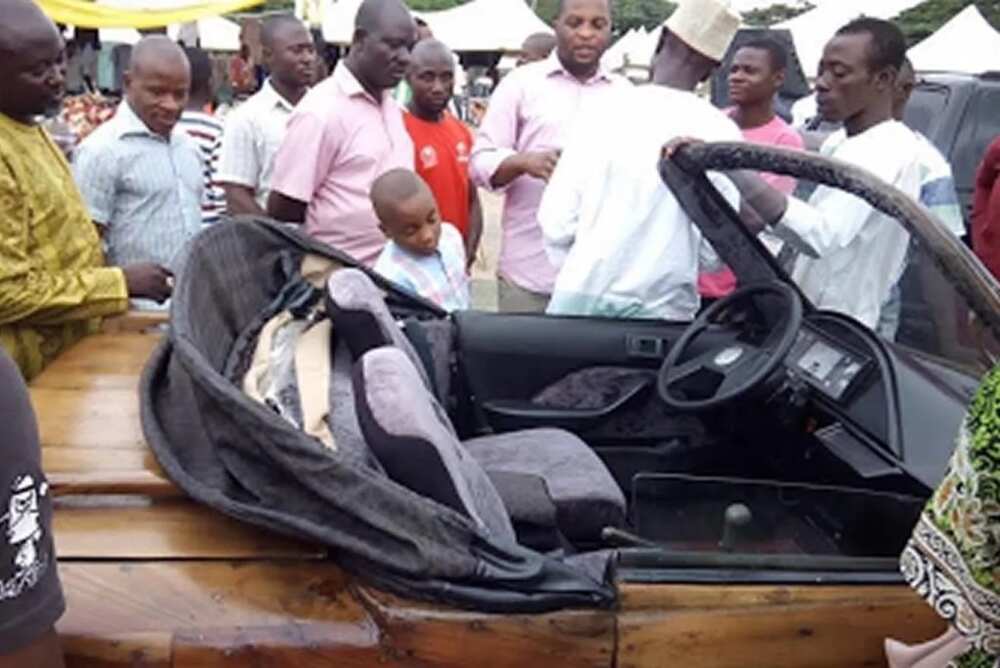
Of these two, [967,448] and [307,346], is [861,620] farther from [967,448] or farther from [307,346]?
[307,346]

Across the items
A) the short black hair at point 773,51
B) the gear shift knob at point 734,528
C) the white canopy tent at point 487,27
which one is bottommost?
the white canopy tent at point 487,27

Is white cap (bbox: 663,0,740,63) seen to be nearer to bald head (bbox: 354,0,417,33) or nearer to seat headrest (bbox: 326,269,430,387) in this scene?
bald head (bbox: 354,0,417,33)

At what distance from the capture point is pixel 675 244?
136 inches

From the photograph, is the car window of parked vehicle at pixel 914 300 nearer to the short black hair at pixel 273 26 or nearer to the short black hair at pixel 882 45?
the short black hair at pixel 882 45

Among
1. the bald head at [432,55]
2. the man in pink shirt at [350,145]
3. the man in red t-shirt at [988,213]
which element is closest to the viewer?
the man in pink shirt at [350,145]

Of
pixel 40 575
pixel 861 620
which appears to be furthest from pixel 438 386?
pixel 40 575

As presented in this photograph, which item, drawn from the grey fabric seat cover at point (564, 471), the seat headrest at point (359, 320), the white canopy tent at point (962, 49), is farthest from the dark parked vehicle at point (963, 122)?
the white canopy tent at point (962, 49)

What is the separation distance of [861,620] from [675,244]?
1.60 metres

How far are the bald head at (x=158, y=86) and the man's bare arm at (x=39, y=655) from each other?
3174 mm

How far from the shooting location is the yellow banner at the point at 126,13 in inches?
495

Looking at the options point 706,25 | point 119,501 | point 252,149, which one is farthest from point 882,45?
point 119,501

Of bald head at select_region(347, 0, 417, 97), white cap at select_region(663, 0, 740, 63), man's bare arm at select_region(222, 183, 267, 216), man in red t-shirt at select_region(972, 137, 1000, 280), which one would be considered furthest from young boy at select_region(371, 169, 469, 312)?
man in red t-shirt at select_region(972, 137, 1000, 280)

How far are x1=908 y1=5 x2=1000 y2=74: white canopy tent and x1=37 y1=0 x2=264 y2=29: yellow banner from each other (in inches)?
465

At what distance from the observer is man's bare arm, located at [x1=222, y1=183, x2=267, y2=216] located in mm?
4625
